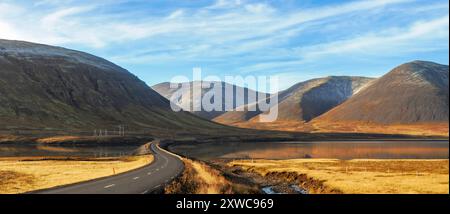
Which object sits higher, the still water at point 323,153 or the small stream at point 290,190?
the small stream at point 290,190

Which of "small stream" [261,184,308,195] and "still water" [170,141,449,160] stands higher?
"small stream" [261,184,308,195]

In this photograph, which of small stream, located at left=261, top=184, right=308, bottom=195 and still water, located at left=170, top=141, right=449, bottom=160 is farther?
still water, located at left=170, top=141, right=449, bottom=160

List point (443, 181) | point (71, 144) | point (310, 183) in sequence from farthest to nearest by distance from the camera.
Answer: point (71, 144) < point (310, 183) < point (443, 181)

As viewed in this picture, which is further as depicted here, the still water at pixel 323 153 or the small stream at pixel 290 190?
the still water at pixel 323 153

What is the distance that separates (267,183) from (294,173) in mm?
9395

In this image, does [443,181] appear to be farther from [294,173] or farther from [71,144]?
[71,144]

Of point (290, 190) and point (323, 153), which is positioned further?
point (323, 153)

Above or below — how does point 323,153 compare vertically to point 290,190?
below
